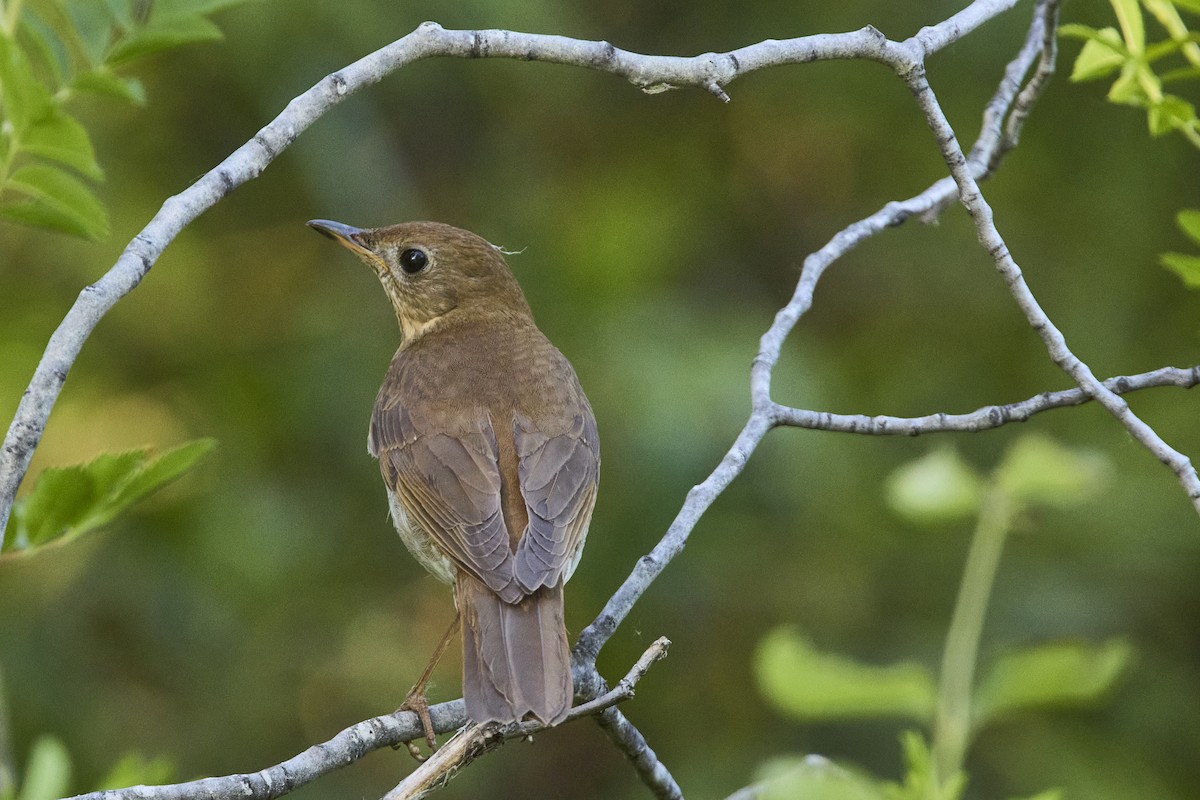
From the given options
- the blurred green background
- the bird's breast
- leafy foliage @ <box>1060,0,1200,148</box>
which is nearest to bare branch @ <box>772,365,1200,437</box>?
leafy foliage @ <box>1060,0,1200,148</box>

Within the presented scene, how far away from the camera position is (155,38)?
2.59 meters

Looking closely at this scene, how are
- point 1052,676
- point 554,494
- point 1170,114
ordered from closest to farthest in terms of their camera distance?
1. point 1052,676
2. point 1170,114
3. point 554,494

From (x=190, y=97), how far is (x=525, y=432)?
3566 millimetres

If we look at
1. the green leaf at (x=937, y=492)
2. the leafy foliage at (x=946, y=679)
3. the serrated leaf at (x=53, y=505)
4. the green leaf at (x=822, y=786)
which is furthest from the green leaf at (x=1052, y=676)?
the serrated leaf at (x=53, y=505)

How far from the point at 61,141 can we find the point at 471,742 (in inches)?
58.4

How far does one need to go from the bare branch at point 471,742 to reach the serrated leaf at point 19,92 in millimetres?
1309

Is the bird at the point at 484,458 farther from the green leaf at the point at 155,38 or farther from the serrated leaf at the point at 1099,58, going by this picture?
the serrated leaf at the point at 1099,58

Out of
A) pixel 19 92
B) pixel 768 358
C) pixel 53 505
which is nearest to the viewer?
pixel 19 92

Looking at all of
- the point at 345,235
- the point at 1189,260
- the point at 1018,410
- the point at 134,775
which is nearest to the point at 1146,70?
the point at 1189,260

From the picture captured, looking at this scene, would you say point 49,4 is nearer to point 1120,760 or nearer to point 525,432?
point 525,432

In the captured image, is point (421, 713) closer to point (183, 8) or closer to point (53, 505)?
point (53, 505)

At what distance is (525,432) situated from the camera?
4160 millimetres

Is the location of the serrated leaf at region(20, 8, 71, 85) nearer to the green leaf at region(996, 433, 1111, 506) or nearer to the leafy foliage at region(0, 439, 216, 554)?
the leafy foliage at region(0, 439, 216, 554)

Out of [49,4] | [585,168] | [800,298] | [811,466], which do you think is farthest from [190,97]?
[800,298]
